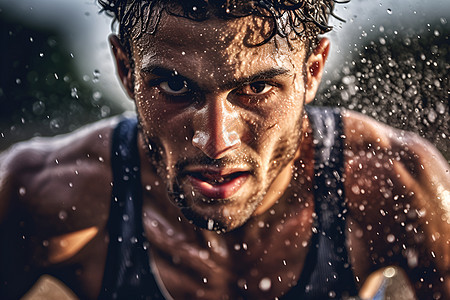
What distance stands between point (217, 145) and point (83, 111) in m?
9.57

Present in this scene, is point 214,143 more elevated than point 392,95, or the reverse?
point 214,143

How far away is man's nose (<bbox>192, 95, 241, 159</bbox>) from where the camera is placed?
140 cm

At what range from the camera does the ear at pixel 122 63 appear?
5.74ft

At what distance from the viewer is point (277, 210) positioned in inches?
75.1

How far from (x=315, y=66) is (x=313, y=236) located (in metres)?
→ 0.63

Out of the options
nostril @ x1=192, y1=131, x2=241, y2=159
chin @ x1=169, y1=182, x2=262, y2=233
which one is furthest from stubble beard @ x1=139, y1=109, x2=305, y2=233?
nostril @ x1=192, y1=131, x2=241, y2=159

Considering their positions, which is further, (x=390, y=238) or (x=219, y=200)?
(x=390, y=238)

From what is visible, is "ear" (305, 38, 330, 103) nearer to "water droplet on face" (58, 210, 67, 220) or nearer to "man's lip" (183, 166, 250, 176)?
"man's lip" (183, 166, 250, 176)

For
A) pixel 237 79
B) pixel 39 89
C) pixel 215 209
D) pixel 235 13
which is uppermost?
pixel 235 13

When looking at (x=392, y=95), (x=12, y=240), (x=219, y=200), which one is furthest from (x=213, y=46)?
(x=392, y=95)

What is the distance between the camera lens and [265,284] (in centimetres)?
191

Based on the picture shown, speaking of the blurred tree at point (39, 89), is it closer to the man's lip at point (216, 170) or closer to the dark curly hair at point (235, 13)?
the dark curly hair at point (235, 13)

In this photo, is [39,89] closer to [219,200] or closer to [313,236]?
[313,236]

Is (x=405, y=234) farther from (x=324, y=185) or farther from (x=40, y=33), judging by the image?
(x=40, y=33)
